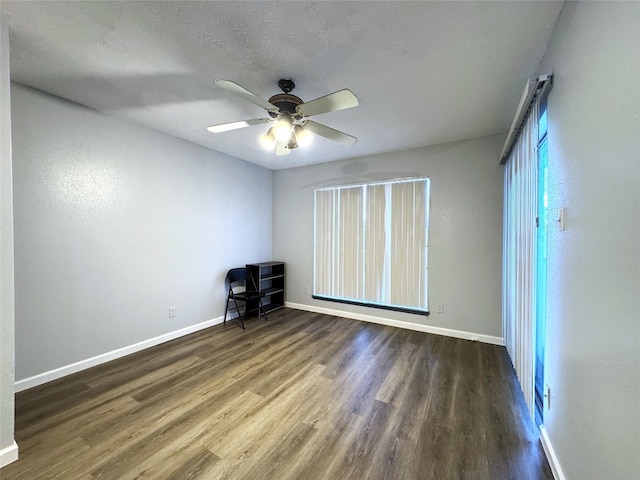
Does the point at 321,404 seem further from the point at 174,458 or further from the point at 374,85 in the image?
the point at 374,85

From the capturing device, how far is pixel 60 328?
93.7 inches

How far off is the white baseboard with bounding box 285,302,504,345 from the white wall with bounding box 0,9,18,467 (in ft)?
11.2

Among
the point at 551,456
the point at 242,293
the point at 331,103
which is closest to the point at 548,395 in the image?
the point at 551,456

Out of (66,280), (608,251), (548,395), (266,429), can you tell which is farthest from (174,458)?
(608,251)

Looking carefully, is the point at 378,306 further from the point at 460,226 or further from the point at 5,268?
the point at 5,268

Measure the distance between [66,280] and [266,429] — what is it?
2305 mm

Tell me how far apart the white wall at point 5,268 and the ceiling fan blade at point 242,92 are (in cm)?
113

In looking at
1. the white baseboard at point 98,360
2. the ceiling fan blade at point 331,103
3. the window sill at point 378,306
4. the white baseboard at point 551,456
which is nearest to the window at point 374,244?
the window sill at point 378,306

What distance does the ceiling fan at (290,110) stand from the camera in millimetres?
1672

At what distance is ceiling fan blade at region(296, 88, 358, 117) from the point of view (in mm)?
1605

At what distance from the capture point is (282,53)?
173 cm

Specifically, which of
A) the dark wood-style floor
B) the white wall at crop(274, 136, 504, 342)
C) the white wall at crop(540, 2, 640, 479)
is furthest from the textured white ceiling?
the dark wood-style floor

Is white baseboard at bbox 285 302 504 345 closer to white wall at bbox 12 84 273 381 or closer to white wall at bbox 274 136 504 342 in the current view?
white wall at bbox 274 136 504 342

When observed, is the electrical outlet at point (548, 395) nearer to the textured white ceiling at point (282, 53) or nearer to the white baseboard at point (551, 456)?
the white baseboard at point (551, 456)
